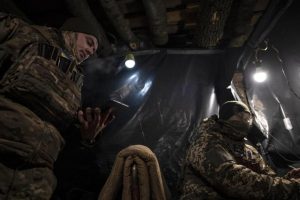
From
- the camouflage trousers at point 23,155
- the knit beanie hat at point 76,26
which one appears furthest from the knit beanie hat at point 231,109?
the camouflage trousers at point 23,155

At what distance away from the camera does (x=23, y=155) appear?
6.25 ft

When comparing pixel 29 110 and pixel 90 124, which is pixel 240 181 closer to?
pixel 90 124

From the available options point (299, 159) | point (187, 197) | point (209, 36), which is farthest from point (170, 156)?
point (299, 159)

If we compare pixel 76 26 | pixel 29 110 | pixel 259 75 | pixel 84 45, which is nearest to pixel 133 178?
pixel 29 110

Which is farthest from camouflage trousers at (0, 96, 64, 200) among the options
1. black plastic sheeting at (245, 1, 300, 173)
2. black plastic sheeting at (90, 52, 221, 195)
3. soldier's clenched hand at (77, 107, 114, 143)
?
black plastic sheeting at (245, 1, 300, 173)

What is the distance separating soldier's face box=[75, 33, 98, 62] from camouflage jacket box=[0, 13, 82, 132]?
1.21 ft

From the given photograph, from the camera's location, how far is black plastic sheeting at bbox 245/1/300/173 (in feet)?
14.5

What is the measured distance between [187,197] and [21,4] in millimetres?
3779

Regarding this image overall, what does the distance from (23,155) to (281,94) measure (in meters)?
4.70

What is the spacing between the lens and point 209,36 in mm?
4141

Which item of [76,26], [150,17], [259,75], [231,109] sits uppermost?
[150,17]

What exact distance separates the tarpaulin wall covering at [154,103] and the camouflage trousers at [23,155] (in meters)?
1.43

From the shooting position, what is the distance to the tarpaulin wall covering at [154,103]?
358 centimetres

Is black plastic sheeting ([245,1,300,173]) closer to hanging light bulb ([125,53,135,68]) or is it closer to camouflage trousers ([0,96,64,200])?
hanging light bulb ([125,53,135,68])
